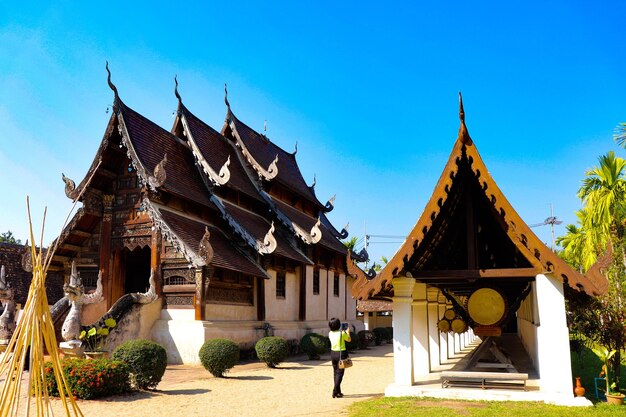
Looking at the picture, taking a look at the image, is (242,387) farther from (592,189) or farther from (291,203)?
(592,189)

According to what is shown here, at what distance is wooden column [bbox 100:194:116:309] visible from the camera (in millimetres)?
17172

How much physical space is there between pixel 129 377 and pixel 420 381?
18.3 ft

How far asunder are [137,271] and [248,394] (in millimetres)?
11995

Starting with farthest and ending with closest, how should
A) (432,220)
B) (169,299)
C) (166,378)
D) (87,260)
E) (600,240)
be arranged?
1. (600,240)
2. (87,260)
3. (169,299)
4. (166,378)
5. (432,220)

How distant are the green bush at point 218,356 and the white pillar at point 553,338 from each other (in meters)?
7.07

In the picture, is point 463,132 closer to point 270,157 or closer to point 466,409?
point 466,409

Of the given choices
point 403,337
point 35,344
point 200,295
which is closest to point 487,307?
point 403,337

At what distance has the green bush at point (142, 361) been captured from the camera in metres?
10.3

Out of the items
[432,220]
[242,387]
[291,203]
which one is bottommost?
[242,387]

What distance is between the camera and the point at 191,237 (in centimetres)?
1608

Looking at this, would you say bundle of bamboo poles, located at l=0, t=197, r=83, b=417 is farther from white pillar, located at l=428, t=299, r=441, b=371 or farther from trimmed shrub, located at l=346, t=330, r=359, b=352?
trimmed shrub, located at l=346, t=330, r=359, b=352

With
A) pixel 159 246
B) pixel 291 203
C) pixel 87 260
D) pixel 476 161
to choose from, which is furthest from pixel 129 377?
pixel 291 203

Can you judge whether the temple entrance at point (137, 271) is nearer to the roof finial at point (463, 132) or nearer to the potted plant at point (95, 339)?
the potted plant at point (95, 339)

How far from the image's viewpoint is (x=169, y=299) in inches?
631
